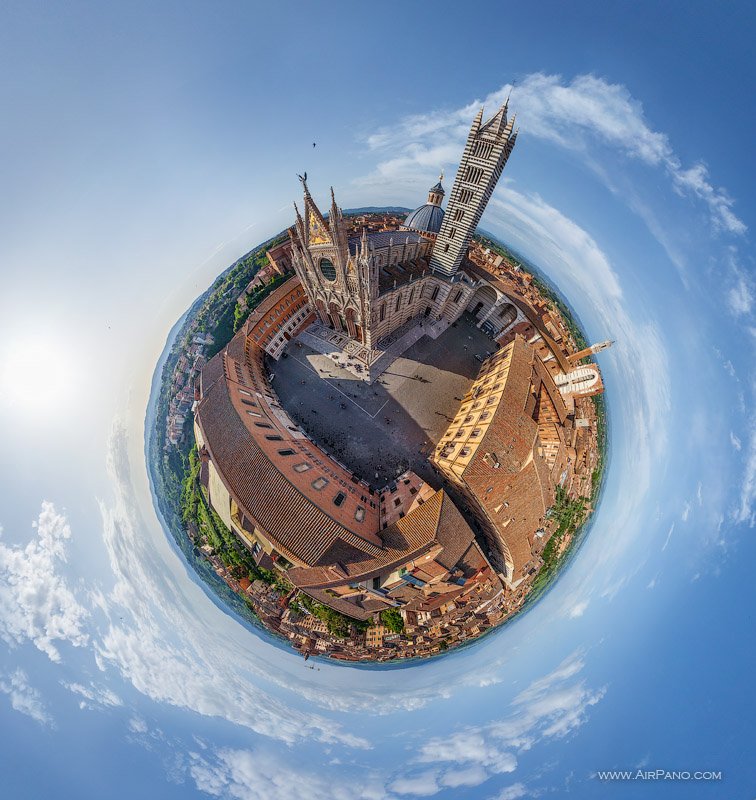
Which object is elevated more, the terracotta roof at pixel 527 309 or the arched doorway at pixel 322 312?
the terracotta roof at pixel 527 309

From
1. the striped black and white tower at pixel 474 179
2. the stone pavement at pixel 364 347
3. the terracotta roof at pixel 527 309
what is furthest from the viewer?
the terracotta roof at pixel 527 309

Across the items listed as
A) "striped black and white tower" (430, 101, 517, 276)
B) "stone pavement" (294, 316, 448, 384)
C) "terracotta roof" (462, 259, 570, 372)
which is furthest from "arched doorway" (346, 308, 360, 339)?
"terracotta roof" (462, 259, 570, 372)

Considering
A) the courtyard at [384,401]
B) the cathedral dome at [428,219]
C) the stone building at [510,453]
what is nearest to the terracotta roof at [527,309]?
the stone building at [510,453]

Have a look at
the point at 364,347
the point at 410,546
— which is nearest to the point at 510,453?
the point at 410,546

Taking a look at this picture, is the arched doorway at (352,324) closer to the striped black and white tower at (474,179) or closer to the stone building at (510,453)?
the striped black and white tower at (474,179)

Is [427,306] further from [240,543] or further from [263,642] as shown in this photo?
[263,642]

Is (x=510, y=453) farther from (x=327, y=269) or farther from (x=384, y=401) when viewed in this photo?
(x=327, y=269)

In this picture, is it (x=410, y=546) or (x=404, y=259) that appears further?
(x=404, y=259)
